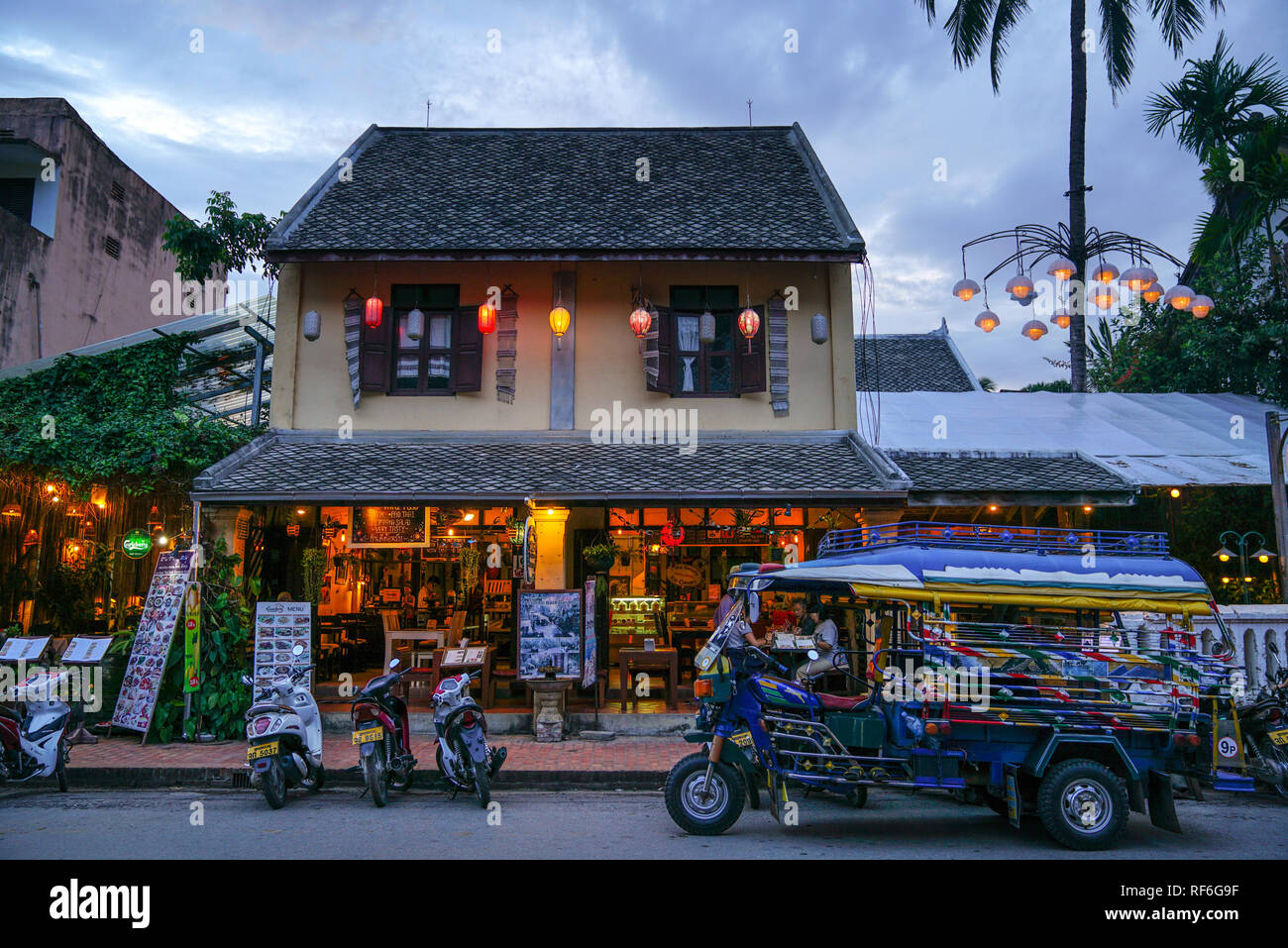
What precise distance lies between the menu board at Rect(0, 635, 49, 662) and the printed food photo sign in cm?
534

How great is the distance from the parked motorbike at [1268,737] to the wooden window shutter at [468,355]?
10.0m

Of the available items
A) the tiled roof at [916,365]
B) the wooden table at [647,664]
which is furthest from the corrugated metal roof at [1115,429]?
the wooden table at [647,664]

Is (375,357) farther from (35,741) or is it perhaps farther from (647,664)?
(35,741)

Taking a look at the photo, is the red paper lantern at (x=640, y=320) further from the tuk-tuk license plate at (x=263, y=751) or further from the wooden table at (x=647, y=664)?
the tuk-tuk license plate at (x=263, y=751)

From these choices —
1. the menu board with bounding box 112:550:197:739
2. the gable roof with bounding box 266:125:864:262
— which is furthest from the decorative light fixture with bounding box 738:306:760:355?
the menu board with bounding box 112:550:197:739

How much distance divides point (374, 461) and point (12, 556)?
6431mm

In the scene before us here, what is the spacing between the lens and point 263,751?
7.65 metres

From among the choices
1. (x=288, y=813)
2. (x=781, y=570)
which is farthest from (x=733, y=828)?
(x=288, y=813)

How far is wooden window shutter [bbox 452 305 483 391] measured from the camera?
12852 millimetres

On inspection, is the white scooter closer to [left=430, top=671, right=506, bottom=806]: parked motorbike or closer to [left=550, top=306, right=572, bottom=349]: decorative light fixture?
[left=430, top=671, right=506, bottom=806]: parked motorbike

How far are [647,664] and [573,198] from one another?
737cm

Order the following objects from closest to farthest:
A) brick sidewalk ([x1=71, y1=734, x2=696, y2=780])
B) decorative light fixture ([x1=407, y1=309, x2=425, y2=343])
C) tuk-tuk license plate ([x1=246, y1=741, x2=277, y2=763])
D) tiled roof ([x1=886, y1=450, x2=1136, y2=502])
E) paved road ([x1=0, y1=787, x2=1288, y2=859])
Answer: paved road ([x1=0, y1=787, x2=1288, y2=859])
tuk-tuk license plate ([x1=246, y1=741, x2=277, y2=763])
brick sidewalk ([x1=71, y1=734, x2=696, y2=780])
tiled roof ([x1=886, y1=450, x2=1136, y2=502])
decorative light fixture ([x1=407, y1=309, x2=425, y2=343])

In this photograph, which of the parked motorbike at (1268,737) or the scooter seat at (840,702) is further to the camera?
the parked motorbike at (1268,737)

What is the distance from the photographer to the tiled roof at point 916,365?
19.5 meters
